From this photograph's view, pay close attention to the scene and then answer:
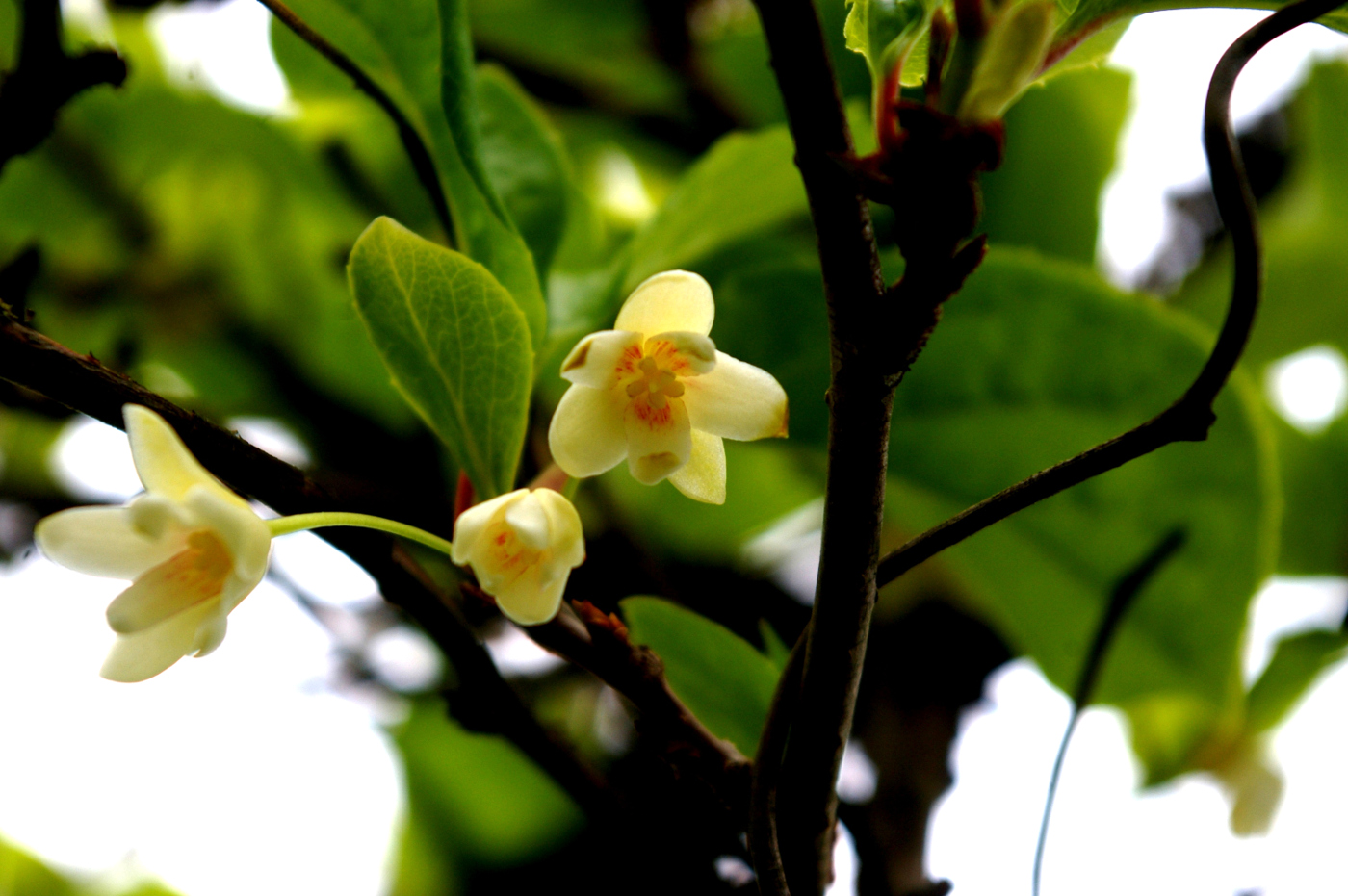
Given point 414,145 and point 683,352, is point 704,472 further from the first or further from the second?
point 414,145

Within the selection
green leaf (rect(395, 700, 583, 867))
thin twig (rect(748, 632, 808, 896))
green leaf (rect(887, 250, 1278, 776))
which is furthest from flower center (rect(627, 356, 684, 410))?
green leaf (rect(395, 700, 583, 867))

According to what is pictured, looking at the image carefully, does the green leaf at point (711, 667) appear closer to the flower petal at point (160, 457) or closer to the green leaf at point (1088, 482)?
the flower petal at point (160, 457)

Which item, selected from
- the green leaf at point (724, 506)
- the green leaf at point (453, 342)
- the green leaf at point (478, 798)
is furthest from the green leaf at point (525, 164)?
the green leaf at point (478, 798)

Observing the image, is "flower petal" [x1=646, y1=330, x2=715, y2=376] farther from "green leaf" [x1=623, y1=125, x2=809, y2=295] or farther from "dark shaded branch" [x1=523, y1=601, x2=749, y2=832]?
"green leaf" [x1=623, y1=125, x2=809, y2=295]

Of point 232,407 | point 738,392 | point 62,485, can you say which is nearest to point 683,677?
point 738,392

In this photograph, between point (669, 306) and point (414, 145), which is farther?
point (414, 145)

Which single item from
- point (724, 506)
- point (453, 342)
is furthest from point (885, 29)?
point (724, 506)

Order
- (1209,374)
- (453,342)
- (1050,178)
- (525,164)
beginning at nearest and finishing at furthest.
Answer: (1209,374)
(453,342)
(525,164)
(1050,178)
